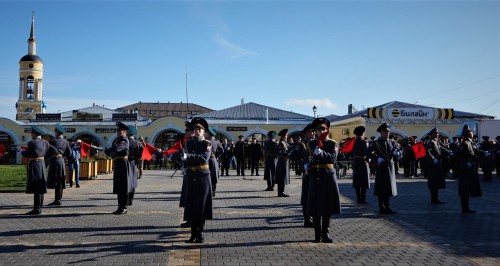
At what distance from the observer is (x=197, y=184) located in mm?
7746

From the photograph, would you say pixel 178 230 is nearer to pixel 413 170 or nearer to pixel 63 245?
pixel 63 245

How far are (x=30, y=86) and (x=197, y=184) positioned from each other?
54.5 m

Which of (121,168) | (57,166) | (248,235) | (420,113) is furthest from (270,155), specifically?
(420,113)

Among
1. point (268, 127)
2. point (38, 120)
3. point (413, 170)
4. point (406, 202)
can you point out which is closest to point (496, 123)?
point (413, 170)

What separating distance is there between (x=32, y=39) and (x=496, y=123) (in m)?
54.2

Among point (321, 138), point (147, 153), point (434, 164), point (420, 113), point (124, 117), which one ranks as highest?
point (124, 117)

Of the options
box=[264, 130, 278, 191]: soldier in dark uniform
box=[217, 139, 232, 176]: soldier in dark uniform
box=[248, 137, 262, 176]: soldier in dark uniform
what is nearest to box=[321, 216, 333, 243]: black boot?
box=[264, 130, 278, 191]: soldier in dark uniform

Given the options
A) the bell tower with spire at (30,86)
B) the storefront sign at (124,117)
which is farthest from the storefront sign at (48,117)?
the bell tower with spire at (30,86)

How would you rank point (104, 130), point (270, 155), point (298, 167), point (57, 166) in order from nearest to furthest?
1. point (298, 167)
2. point (57, 166)
3. point (270, 155)
4. point (104, 130)

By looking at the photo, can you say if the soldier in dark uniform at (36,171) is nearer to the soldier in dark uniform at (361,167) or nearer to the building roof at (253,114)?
the soldier in dark uniform at (361,167)

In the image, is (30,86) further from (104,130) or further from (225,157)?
(225,157)

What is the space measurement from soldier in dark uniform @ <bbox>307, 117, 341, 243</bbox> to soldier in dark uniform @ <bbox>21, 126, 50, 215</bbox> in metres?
6.48

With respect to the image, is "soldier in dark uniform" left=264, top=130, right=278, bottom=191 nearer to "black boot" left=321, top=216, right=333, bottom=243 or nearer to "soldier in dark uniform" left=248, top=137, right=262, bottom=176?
"black boot" left=321, top=216, right=333, bottom=243

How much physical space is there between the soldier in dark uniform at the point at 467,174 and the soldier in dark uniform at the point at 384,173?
1.65 m
